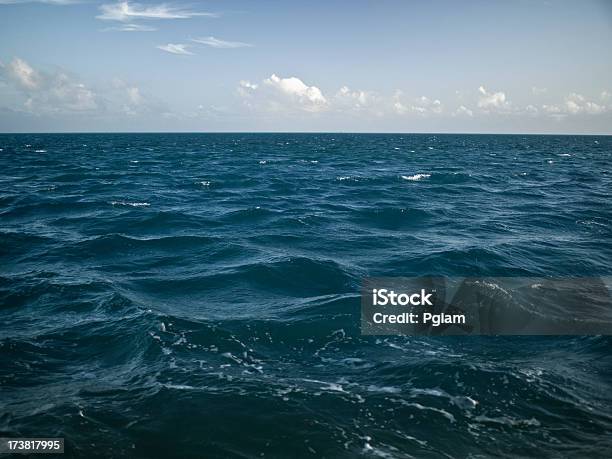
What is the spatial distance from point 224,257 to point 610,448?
16.5 metres

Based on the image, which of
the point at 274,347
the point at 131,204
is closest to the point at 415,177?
the point at 131,204

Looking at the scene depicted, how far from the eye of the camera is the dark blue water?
8.26 metres

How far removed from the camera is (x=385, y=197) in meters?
36.6

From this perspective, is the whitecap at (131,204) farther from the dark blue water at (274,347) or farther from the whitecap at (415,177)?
the whitecap at (415,177)

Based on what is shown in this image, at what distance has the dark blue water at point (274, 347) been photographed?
826cm

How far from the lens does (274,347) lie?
11945mm

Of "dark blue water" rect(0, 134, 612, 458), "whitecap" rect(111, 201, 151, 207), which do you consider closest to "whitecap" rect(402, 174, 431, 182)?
"dark blue water" rect(0, 134, 612, 458)

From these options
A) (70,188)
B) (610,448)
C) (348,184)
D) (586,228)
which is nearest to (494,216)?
(586,228)

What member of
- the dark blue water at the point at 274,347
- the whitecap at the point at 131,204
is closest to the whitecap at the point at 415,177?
the dark blue water at the point at 274,347

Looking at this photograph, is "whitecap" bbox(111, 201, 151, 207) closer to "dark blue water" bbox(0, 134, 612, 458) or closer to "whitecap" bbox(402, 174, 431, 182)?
"dark blue water" bbox(0, 134, 612, 458)

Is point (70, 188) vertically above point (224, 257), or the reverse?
point (70, 188)

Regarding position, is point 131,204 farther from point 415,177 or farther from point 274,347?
point 415,177

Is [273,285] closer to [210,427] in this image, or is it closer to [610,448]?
[210,427]

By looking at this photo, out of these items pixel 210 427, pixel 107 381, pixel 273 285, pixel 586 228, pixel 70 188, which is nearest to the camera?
pixel 210 427
